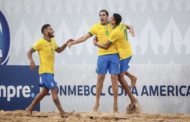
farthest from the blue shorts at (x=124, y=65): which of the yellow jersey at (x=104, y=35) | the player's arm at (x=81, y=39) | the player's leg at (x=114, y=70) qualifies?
the player's arm at (x=81, y=39)

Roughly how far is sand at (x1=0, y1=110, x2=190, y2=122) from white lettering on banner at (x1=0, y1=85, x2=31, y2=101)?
3.22ft

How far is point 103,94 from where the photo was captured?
12.4 metres

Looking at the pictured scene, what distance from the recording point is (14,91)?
12773 mm

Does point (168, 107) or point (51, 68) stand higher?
point (51, 68)

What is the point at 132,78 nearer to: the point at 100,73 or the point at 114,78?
the point at 114,78

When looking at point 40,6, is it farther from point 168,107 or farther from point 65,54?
point 168,107

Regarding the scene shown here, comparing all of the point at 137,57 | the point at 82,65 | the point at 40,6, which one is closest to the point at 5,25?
the point at 40,6

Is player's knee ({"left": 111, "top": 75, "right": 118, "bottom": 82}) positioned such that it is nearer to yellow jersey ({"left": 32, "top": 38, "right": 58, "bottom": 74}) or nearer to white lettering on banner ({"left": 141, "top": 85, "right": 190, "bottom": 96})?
white lettering on banner ({"left": 141, "top": 85, "right": 190, "bottom": 96})

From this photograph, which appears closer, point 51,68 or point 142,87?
point 51,68

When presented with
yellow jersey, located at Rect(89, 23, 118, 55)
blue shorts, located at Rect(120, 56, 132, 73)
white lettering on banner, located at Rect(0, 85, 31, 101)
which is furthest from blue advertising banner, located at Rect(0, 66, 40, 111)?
blue shorts, located at Rect(120, 56, 132, 73)

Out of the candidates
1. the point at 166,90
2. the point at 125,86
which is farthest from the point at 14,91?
the point at 166,90

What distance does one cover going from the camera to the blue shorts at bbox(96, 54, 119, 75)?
11539 millimetres

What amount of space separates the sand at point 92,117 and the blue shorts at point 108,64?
2.55ft

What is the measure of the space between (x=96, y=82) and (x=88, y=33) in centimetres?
111
